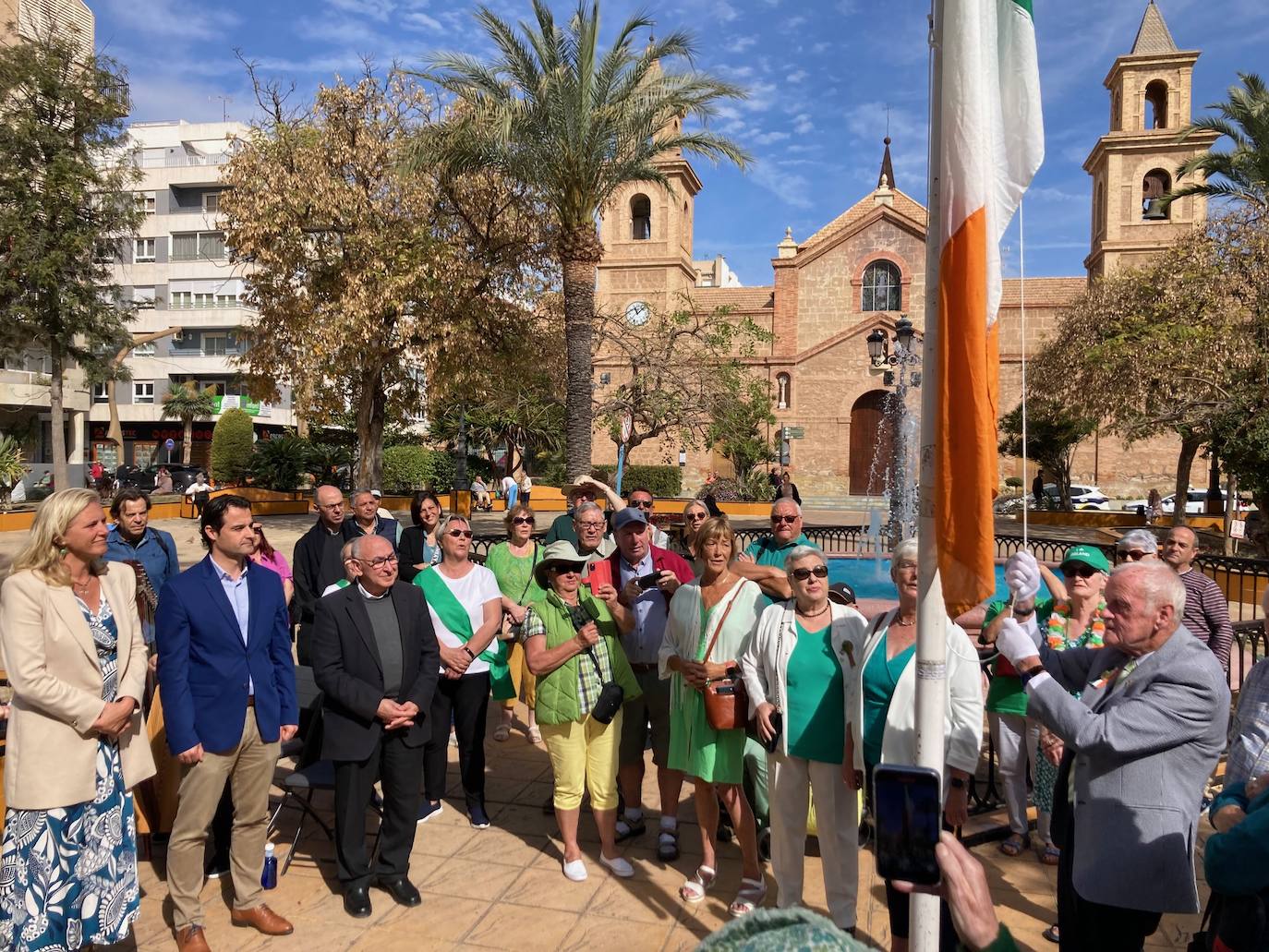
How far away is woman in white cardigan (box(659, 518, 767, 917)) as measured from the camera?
14.5 feet

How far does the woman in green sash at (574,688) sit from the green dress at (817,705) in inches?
45.5

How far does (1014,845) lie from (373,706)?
12.0 ft

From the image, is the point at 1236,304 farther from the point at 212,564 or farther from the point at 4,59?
the point at 4,59

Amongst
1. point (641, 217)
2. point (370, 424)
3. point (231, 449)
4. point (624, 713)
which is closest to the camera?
point (624, 713)

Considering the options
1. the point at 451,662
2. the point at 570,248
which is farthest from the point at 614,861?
the point at 570,248

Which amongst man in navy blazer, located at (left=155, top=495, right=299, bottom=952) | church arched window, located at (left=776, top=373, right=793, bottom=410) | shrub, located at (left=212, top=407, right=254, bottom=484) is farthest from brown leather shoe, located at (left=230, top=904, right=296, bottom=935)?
church arched window, located at (left=776, top=373, right=793, bottom=410)

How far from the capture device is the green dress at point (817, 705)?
3.93 metres

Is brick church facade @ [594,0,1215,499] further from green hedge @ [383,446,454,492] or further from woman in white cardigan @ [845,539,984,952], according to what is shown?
woman in white cardigan @ [845,539,984,952]

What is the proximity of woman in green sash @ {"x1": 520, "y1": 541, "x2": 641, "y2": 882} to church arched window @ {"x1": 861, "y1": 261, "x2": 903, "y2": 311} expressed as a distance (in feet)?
123

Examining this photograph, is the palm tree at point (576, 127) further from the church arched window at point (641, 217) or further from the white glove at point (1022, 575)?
the church arched window at point (641, 217)

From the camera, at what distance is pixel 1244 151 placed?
672 inches

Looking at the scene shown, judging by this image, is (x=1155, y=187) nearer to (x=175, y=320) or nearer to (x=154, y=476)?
(x=154, y=476)

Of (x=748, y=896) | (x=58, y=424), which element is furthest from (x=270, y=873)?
(x=58, y=424)

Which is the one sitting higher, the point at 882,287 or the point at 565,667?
the point at 882,287
